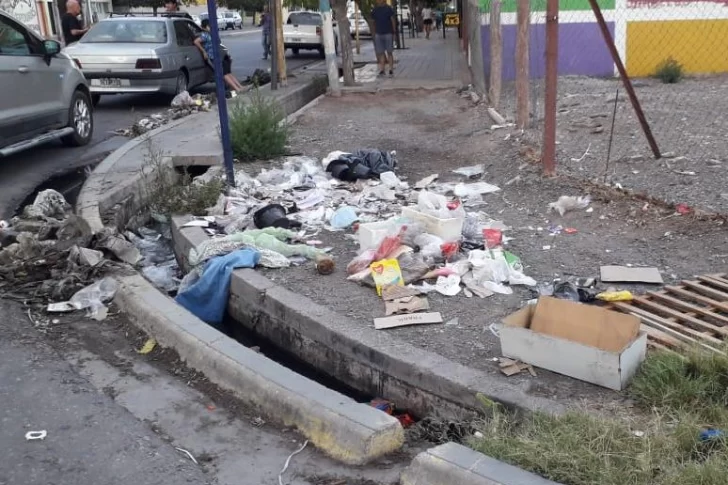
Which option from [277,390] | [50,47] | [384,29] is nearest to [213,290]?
[277,390]

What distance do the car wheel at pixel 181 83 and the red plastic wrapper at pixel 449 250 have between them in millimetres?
9902

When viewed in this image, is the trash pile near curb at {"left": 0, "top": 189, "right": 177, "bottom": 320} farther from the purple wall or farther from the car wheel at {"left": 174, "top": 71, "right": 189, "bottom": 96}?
the purple wall

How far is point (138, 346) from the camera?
4938mm

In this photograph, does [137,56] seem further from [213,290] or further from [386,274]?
[386,274]

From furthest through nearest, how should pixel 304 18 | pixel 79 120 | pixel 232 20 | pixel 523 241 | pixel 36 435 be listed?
1. pixel 232 20
2. pixel 304 18
3. pixel 79 120
4. pixel 523 241
5. pixel 36 435

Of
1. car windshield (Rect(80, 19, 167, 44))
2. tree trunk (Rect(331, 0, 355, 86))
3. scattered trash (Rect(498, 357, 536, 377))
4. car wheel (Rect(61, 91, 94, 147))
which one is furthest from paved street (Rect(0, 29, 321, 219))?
scattered trash (Rect(498, 357, 536, 377))

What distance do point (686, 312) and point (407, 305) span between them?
169cm

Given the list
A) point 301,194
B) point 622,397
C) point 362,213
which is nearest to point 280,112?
point 301,194

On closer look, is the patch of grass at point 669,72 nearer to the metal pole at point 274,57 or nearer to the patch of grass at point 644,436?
the metal pole at point 274,57

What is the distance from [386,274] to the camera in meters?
5.44

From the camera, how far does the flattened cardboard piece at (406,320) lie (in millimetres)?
4832

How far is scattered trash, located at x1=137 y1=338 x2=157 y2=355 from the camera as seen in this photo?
4.85 meters

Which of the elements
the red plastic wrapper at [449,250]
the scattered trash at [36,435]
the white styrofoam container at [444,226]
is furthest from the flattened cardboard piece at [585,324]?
the scattered trash at [36,435]

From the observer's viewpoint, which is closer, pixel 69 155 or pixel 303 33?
pixel 69 155
